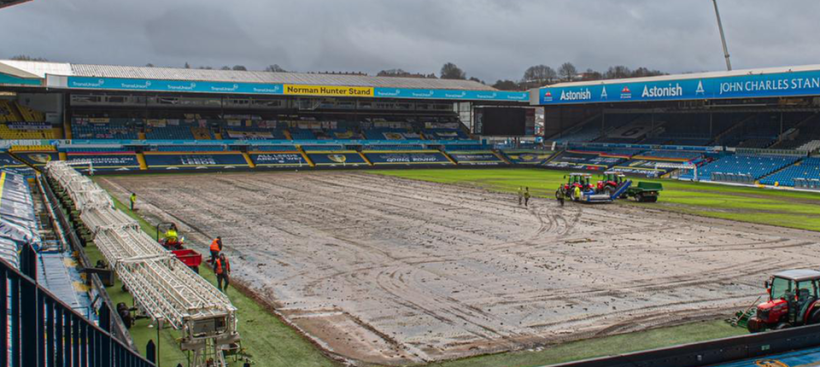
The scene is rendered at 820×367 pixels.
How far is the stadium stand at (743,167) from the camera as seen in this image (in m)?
59.9

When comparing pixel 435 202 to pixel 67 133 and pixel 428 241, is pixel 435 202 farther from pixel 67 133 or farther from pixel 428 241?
pixel 67 133

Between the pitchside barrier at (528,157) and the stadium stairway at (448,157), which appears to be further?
the pitchside barrier at (528,157)

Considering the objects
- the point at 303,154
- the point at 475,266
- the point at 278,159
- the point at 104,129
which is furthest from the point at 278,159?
the point at 475,266

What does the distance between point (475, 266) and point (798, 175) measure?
46218 millimetres

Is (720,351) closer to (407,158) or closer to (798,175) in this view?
(798,175)

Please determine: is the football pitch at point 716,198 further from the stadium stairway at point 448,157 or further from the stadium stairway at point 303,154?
the stadium stairway at point 448,157

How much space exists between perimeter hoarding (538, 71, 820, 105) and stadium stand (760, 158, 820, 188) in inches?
252

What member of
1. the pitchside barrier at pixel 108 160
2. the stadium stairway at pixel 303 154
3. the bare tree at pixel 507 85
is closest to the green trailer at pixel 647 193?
the stadium stairway at pixel 303 154

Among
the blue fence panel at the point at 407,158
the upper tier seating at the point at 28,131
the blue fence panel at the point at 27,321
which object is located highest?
the upper tier seating at the point at 28,131

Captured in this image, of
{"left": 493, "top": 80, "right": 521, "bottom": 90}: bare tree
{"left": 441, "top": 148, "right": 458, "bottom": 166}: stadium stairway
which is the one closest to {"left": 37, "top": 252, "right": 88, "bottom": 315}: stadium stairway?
{"left": 441, "top": 148, "right": 458, "bottom": 166}: stadium stairway

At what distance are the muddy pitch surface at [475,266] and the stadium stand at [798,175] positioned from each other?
24.3 meters

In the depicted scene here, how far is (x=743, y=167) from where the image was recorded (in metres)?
62.7

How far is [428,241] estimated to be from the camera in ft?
90.4

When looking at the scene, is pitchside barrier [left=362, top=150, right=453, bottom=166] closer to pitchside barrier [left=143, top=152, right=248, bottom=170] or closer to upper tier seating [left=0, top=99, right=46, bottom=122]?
pitchside barrier [left=143, top=152, right=248, bottom=170]
